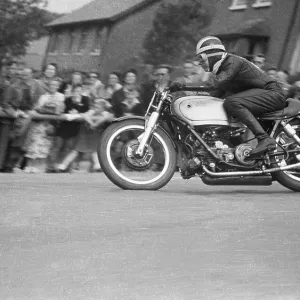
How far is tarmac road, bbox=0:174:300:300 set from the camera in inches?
237

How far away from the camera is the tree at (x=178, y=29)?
37.5 meters

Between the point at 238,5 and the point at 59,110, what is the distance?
26.3 meters

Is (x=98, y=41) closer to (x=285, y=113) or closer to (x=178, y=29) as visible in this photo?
(x=178, y=29)

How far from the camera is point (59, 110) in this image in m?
14.8

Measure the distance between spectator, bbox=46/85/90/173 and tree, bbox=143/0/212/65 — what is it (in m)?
22.7

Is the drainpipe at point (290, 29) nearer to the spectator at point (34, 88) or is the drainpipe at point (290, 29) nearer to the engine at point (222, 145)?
the spectator at point (34, 88)

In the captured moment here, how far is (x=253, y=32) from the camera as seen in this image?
37719 mm

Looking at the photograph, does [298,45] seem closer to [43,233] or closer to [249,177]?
[249,177]

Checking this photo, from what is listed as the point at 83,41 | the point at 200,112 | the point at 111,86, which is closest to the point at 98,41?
the point at 83,41

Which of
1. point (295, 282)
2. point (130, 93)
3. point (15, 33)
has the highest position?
point (295, 282)

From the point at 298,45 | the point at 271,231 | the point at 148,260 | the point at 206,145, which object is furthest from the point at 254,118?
the point at 298,45

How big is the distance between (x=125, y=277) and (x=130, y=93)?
8.93 meters

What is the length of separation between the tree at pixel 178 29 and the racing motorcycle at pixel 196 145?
26807mm

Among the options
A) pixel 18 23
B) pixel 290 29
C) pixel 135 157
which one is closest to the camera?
pixel 135 157
